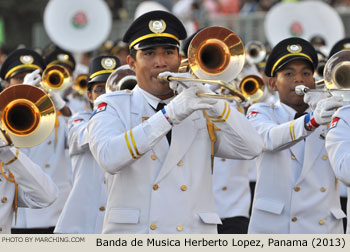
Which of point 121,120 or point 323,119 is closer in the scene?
point 121,120

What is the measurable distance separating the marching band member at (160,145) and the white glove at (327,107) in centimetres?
59

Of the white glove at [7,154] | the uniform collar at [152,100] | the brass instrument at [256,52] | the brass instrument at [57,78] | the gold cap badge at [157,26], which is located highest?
the brass instrument at [256,52]

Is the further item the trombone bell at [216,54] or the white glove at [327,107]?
the white glove at [327,107]

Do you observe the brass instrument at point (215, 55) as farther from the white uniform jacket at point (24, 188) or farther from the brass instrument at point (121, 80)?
the brass instrument at point (121, 80)

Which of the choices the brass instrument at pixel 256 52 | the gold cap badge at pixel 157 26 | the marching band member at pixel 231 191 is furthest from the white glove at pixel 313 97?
the brass instrument at pixel 256 52

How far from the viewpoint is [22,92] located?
17.7 ft

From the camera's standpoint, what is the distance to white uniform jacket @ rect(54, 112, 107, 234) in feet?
23.0

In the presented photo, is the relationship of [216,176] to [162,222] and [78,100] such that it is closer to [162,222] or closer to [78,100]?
[78,100]

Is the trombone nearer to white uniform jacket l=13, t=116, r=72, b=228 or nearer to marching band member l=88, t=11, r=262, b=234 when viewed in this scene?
marching band member l=88, t=11, r=262, b=234

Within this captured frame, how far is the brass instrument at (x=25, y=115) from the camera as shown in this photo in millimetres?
5305

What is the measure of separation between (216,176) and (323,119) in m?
3.07

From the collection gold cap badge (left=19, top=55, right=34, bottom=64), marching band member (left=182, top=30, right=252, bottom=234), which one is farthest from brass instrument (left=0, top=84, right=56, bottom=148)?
marching band member (left=182, top=30, right=252, bottom=234)

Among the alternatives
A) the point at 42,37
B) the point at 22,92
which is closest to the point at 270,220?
the point at 22,92

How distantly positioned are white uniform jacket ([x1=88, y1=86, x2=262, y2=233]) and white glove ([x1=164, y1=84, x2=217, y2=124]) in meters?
0.05
